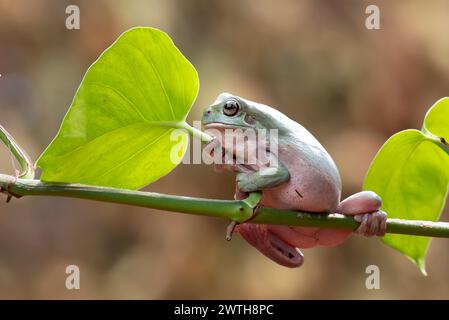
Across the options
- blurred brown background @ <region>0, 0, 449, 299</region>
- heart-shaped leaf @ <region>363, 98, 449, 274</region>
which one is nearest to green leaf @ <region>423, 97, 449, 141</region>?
heart-shaped leaf @ <region>363, 98, 449, 274</region>

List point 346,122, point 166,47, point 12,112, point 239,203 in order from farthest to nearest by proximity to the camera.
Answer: point 346,122
point 12,112
point 166,47
point 239,203

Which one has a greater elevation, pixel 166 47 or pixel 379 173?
pixel 166 47

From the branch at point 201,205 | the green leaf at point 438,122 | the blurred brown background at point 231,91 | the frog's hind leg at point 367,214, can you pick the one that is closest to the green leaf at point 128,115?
the branch at point 201,205

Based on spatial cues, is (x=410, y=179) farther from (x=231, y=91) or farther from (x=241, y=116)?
(x=231, y=91)

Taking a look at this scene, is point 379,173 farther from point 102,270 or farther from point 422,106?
point 422,106

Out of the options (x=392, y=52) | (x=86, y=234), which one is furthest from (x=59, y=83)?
(x=392, y=52)

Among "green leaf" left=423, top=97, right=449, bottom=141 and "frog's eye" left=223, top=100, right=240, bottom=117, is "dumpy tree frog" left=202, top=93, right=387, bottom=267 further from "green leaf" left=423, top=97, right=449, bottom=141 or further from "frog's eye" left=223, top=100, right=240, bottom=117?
"green leaf" left=423, top=97, right=449, bottom=141

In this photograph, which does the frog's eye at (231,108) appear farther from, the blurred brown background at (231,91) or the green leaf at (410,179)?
the blurred brown background at (231,91)
